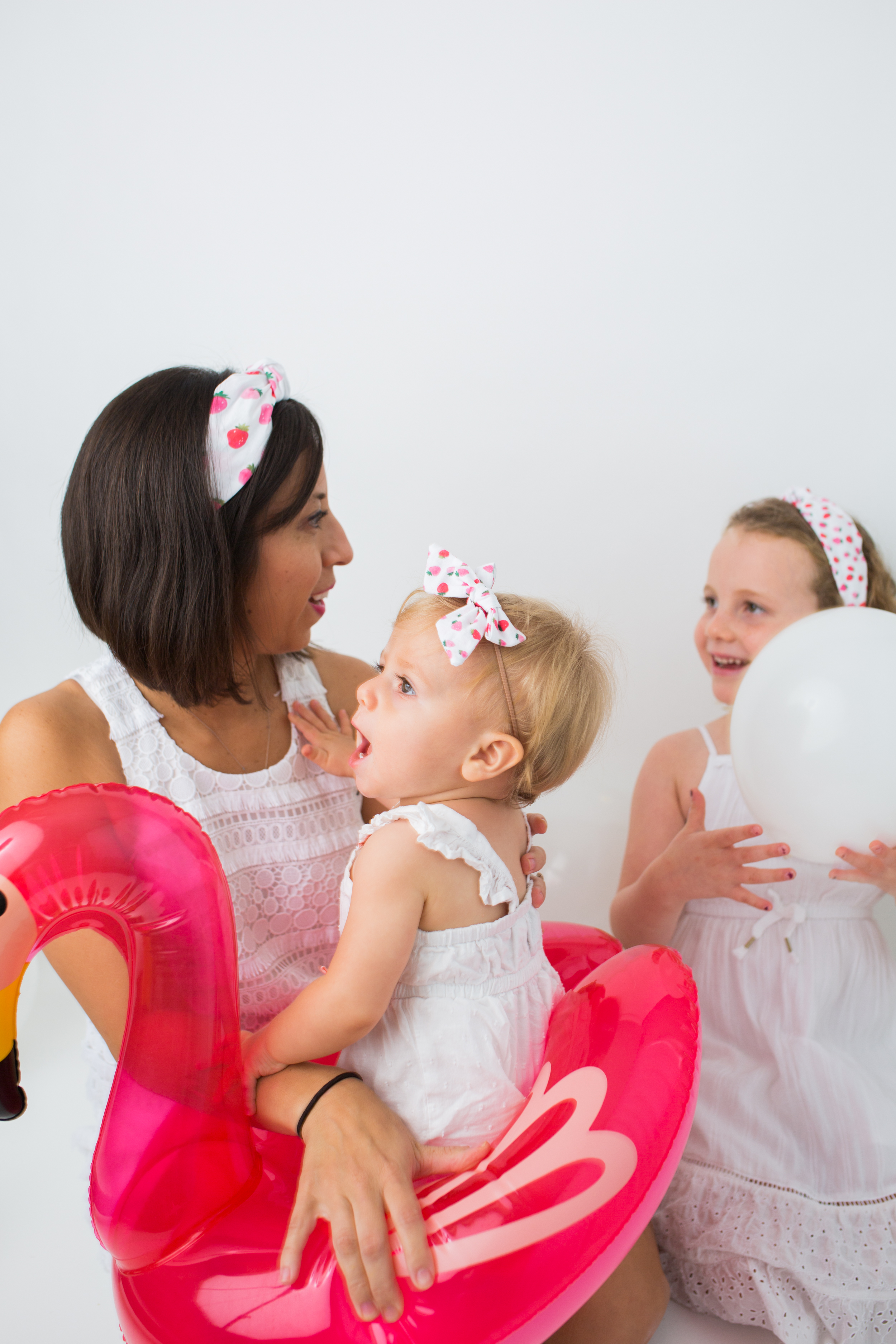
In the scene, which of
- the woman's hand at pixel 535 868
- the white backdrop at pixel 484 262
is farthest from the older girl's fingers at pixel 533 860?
the white backdrop at pixel 484 262

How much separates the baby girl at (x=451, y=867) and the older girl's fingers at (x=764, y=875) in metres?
0.41

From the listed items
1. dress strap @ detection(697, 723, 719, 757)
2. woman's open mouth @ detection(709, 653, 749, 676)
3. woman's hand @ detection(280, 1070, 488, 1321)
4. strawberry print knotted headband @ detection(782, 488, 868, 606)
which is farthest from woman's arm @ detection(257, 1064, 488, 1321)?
strawberry print knotted headband @ detection(782, 488, 868, 606)

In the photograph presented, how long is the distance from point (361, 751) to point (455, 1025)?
1.23 ft

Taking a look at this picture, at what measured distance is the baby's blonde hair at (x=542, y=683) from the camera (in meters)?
1.25

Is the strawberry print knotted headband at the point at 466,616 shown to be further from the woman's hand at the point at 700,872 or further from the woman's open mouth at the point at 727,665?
the woman's open mouth at the point at 727,665

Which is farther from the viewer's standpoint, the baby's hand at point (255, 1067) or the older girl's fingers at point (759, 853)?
the older girl's fingers at point (759, 853)

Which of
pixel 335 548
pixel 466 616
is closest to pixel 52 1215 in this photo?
pixel 335 548

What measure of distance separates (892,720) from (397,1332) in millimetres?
958

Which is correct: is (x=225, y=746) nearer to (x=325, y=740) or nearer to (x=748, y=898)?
(x=325, y=740)

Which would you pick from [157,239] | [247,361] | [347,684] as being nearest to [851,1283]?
[347,684]

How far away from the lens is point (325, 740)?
159 cm

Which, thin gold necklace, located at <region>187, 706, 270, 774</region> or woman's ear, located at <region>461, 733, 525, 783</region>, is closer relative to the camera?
woman's ear, located at <region>461, 733, 525, 783</region>

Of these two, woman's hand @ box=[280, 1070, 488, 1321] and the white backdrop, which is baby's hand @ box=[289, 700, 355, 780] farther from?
the white backdrop

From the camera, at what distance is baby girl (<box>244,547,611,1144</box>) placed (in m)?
1.16
